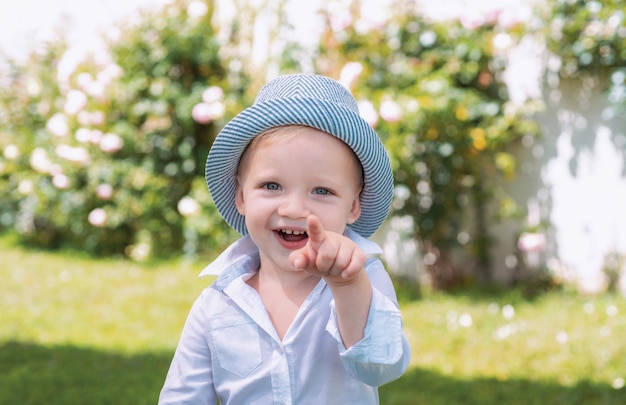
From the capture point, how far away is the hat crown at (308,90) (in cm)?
168

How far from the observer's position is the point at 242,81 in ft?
23.4

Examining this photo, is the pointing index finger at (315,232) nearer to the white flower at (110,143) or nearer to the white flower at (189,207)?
the white flower at (189,207)

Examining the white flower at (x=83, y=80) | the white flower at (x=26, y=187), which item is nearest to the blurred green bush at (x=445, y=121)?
the white flower at (x=83, y=80)

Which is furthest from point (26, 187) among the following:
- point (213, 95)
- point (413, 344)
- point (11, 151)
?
point (413, 344)

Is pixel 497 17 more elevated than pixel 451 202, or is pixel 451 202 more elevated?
pixel 497 17

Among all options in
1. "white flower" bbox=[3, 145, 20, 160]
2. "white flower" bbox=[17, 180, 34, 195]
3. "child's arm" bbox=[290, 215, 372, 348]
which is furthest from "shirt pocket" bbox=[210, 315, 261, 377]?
"white flower" bbox=[3, 145, 20, 160]

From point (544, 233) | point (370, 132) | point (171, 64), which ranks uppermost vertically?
point (171, 64)

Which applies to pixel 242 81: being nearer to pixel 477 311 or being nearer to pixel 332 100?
pixel 477 311

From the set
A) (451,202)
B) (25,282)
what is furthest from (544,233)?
(25,282)

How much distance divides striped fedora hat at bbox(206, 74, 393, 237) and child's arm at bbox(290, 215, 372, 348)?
0.29 meters

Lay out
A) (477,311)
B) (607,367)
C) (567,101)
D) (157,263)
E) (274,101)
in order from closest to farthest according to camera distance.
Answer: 1. (274,101)
2. (607,367)
3. (477,311)
4. (567,101)
5. (157,263)

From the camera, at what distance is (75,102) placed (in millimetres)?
7254

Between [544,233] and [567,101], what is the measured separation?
895 mm

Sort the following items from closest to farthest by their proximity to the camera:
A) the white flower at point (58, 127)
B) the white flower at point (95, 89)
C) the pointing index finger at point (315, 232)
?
the pointing index finger at point (315, 232) → the white flower at point (95, 89) → the white flower at point (58, 127)
